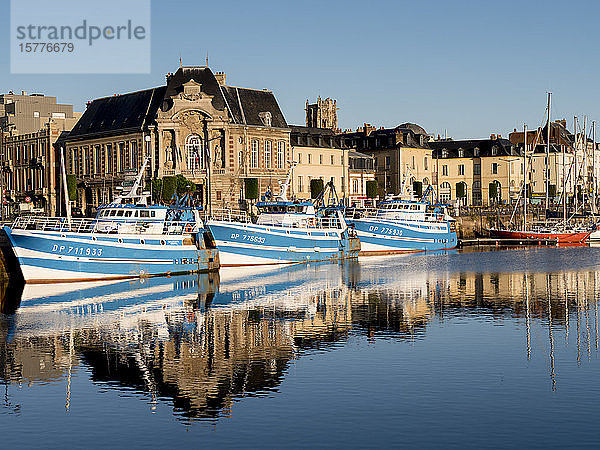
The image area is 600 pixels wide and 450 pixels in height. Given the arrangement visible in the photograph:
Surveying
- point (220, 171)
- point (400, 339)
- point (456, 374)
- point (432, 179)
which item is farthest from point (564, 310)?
point (432, 179)

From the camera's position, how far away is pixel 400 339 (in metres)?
Answer: 34.6

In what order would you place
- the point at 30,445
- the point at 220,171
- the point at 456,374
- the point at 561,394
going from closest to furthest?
the point at 30,445, the point at 561,394, the point at 456,374, the point at 220,171

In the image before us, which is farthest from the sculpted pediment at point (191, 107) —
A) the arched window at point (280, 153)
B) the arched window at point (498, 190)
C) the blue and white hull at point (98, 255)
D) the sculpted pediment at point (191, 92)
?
the arched window at point (498, 190)

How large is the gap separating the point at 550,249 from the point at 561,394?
60778mm

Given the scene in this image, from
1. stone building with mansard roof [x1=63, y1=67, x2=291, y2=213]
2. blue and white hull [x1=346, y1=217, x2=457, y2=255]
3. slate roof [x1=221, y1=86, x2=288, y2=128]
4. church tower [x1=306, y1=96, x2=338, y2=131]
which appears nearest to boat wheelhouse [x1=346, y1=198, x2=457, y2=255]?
blue and white hull [x1=346, y1=217, x2=457, y2=255]

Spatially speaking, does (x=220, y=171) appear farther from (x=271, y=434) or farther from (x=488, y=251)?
(x=271, y=434)

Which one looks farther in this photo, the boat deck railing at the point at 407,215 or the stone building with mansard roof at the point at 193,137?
the stone building with mansard roof at the point at 193,137

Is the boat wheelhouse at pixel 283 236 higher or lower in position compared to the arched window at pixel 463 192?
lower

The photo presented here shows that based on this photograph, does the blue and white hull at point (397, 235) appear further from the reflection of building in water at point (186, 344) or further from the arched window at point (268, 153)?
the reflection of building in water at point (186, 344)

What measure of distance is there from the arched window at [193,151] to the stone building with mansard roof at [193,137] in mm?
34

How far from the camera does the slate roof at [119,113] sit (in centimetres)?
10244

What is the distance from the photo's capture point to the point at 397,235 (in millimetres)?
82000

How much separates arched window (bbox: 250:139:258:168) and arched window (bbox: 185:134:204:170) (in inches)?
246

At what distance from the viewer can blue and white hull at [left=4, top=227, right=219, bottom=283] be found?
5192 centimetres
